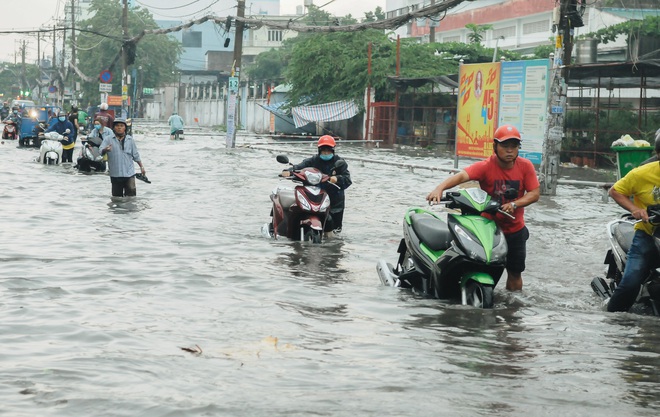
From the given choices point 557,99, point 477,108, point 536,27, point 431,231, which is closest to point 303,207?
point 431,231

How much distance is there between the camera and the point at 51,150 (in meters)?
26.0

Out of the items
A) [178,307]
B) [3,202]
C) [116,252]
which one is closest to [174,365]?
[178,307]

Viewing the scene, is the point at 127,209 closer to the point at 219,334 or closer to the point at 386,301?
the point at 386,301

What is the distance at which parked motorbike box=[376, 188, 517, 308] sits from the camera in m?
7.46

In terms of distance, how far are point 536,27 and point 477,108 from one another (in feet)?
126

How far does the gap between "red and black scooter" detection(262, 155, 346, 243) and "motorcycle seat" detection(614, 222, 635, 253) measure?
4.16 meters

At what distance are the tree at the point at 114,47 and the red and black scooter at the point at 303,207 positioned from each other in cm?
6919

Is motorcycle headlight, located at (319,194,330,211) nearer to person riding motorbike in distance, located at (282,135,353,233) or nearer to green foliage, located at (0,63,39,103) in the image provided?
person riding motorbike in distance, located at (282,135,353,233)

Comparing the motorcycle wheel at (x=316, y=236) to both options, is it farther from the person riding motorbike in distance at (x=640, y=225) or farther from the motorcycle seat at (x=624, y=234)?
the person riding motorbike in distance at (x=640, y=225)

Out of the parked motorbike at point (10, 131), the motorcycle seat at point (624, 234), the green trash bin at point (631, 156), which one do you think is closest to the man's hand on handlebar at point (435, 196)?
the motorcycle seat at point (624, 234)

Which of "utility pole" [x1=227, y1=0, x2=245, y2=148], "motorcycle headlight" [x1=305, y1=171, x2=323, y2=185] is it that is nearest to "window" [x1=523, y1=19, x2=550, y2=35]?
"utility pole" [x1=227, y1=0, x2=245, y2=148]

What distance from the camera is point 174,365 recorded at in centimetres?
559

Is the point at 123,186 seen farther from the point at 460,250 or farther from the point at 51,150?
the point at 51,150

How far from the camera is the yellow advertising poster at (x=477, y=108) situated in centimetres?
2217
